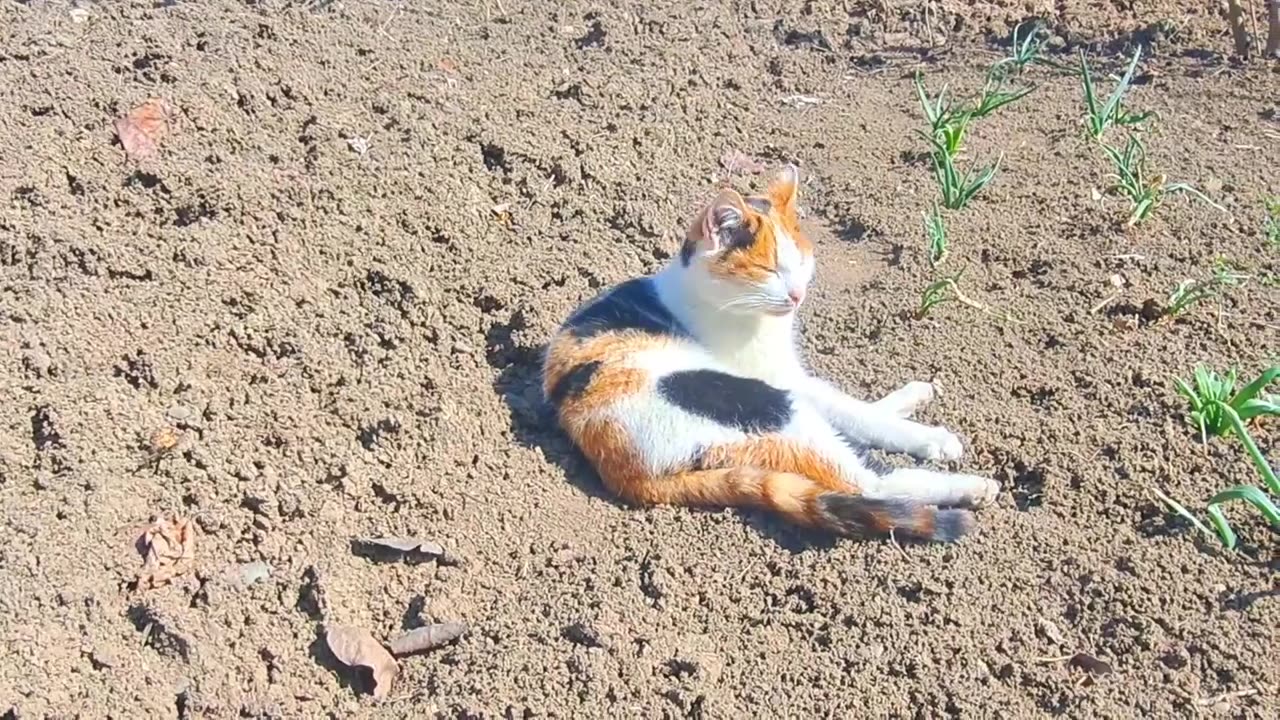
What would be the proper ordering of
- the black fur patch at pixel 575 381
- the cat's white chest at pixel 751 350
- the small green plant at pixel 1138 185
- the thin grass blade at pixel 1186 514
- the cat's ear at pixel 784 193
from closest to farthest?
the thin grass blade at pixel 1186 514 < the black fur patch at pixel 575 381 < the cat's white chest at pixel 751 350 < the cat's ear at pixel 784 193 < the small green plant at pixel 1138 185

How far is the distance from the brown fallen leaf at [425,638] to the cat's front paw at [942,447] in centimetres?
149

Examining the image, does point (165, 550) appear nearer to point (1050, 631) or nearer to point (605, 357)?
point (605, 357)

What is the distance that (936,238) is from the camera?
447 centimetres

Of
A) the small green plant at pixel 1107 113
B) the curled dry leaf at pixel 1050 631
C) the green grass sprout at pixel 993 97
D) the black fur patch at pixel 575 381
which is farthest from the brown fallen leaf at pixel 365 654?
the small green plant at pixel 1107 113

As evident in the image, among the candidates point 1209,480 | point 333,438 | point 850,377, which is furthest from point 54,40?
point 1209,480

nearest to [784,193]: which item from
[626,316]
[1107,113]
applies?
[626,316]

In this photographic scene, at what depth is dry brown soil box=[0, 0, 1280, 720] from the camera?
3074mm

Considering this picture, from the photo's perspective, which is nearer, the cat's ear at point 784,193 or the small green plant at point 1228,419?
the small green plant at point 1228,419

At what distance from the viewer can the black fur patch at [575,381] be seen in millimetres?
3658

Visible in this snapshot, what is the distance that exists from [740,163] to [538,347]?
1.51 m

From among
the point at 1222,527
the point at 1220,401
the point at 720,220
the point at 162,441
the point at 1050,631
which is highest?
the point at 720,220

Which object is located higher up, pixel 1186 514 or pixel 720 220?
pixel 720 220

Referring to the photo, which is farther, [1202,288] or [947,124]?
[947,124]

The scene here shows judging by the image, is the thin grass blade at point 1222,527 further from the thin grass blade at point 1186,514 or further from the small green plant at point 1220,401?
the small green plant at point 1220,401
